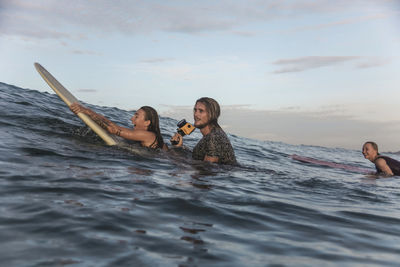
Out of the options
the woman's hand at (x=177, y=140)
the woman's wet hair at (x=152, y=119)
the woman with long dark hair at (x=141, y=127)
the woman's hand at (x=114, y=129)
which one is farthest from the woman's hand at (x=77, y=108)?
the woman's hand at (x=177, y=140)

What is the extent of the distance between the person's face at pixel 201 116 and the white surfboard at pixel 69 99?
1.92 meters

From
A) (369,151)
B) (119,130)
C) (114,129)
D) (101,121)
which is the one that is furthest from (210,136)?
(369,151)

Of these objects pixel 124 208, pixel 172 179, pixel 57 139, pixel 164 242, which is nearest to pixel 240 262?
pixel 164 242

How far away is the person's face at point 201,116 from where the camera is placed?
23.8 feet

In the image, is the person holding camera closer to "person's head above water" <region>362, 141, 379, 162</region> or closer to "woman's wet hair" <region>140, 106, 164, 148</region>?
"woman's wet hair" <region>140, 106, 164, 148</region>

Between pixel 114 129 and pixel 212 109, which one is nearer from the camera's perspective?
pixel 212 109

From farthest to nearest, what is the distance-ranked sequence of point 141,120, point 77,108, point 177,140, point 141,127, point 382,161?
point 382,161, point 177,140, point 77,108, point 141,127, point 141,120

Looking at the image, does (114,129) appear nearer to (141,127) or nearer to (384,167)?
(141,127)

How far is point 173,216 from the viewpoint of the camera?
349cm

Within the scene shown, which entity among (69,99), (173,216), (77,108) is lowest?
(173,216)

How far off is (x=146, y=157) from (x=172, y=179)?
2014mm

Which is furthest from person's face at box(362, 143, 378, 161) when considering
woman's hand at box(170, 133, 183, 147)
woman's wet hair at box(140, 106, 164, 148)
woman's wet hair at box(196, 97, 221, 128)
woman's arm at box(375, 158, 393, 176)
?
woman's wet hair at box(140, 106, 164, 148)

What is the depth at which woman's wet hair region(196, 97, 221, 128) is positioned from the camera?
24.0ft

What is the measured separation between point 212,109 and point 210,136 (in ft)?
1.89
